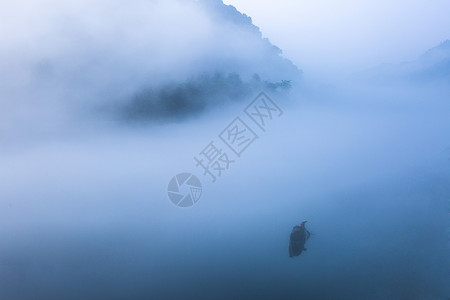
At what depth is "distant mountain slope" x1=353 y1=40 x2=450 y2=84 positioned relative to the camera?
55031 mm

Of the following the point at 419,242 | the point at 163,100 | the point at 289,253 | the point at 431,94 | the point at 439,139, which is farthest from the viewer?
the point at 431,94

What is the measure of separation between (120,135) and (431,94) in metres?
45.6

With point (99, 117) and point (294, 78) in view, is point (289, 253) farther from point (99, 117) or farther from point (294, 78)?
point (294, 78)

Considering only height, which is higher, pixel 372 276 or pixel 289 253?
pixel 289 253

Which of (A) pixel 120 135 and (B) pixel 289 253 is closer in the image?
(B) pixel 289 253

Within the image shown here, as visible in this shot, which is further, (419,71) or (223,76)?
(419,71)

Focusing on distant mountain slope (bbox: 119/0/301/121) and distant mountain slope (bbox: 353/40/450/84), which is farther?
distant mountain slope (bbox: 353/40/450/84)

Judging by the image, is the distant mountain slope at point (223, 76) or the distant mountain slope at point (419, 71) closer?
the distant mountain slope at point (223, 76)

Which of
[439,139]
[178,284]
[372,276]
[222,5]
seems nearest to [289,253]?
[372,276]

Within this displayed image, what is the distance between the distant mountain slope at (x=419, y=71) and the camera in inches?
2167

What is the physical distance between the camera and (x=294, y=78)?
45.8m

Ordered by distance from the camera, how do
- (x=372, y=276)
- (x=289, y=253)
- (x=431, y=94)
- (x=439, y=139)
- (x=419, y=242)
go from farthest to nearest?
(x=431, y=94) < (x=439, y=139) < (x=289, y=253) < (x=419, y=242) < (x=372, y=276)

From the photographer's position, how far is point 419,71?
61188 mm

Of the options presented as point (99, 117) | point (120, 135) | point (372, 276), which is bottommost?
point (372, 276)
